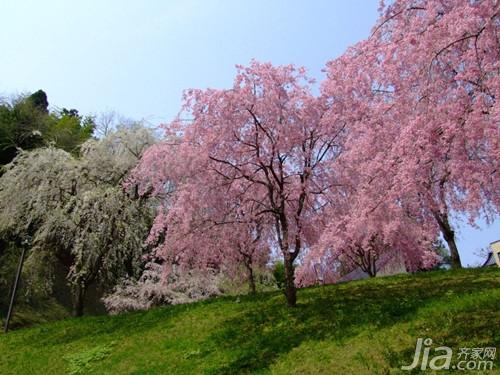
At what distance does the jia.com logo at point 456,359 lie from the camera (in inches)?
273

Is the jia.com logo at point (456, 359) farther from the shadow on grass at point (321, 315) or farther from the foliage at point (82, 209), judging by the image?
the foliage at point (82, 209)

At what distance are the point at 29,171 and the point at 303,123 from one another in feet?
43.8

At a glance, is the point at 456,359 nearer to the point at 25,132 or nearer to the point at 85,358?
the point at 85,358

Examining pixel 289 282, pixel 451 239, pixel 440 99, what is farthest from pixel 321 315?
pixel 451 239

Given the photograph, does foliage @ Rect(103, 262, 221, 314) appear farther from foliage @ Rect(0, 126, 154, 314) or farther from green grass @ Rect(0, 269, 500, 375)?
green grass @ Rect(0, 269, 500, 375)

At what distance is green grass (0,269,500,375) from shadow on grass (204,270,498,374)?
0.03m

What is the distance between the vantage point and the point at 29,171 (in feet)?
68.0

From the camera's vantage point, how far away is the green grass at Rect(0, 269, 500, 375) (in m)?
8.63

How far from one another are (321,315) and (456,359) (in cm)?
481

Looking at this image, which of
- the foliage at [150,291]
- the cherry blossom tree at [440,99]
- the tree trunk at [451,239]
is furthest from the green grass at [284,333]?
the foliage at [150,291]

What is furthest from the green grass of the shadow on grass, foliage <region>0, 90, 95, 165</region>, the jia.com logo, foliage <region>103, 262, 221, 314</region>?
foliage <region>0, 90, 95, 165</region>

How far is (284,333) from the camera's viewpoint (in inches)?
431

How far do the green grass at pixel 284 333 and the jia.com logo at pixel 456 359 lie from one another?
0.20 m

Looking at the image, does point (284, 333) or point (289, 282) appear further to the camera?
point (289, 282)
